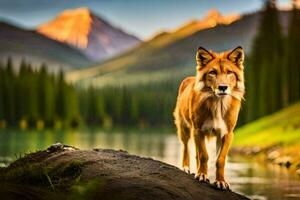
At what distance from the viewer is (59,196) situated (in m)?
12.9

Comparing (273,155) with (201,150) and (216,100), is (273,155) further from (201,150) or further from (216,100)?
(216,100)

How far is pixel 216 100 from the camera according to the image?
50.4ft

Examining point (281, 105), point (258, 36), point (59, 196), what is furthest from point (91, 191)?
point (258, 36)

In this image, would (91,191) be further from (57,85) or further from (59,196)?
(57,85)

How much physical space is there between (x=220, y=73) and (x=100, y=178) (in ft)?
10.2

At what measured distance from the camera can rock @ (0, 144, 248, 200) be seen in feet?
43.0

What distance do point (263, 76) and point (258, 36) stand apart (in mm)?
10365

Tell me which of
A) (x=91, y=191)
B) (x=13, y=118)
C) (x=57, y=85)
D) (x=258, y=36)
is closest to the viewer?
(x=91, y=191)

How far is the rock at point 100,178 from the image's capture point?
13.1 metres

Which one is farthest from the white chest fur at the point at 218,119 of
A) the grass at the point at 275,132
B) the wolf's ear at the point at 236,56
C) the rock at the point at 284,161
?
the grass at the point at 275,132

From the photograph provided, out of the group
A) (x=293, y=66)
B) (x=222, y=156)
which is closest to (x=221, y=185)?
(x=222, y=156)

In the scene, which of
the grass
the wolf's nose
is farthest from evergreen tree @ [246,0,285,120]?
the wolf's nose

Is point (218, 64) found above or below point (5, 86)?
below

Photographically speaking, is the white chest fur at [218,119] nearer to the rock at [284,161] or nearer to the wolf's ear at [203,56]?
the wolf's ear at [203,56]
